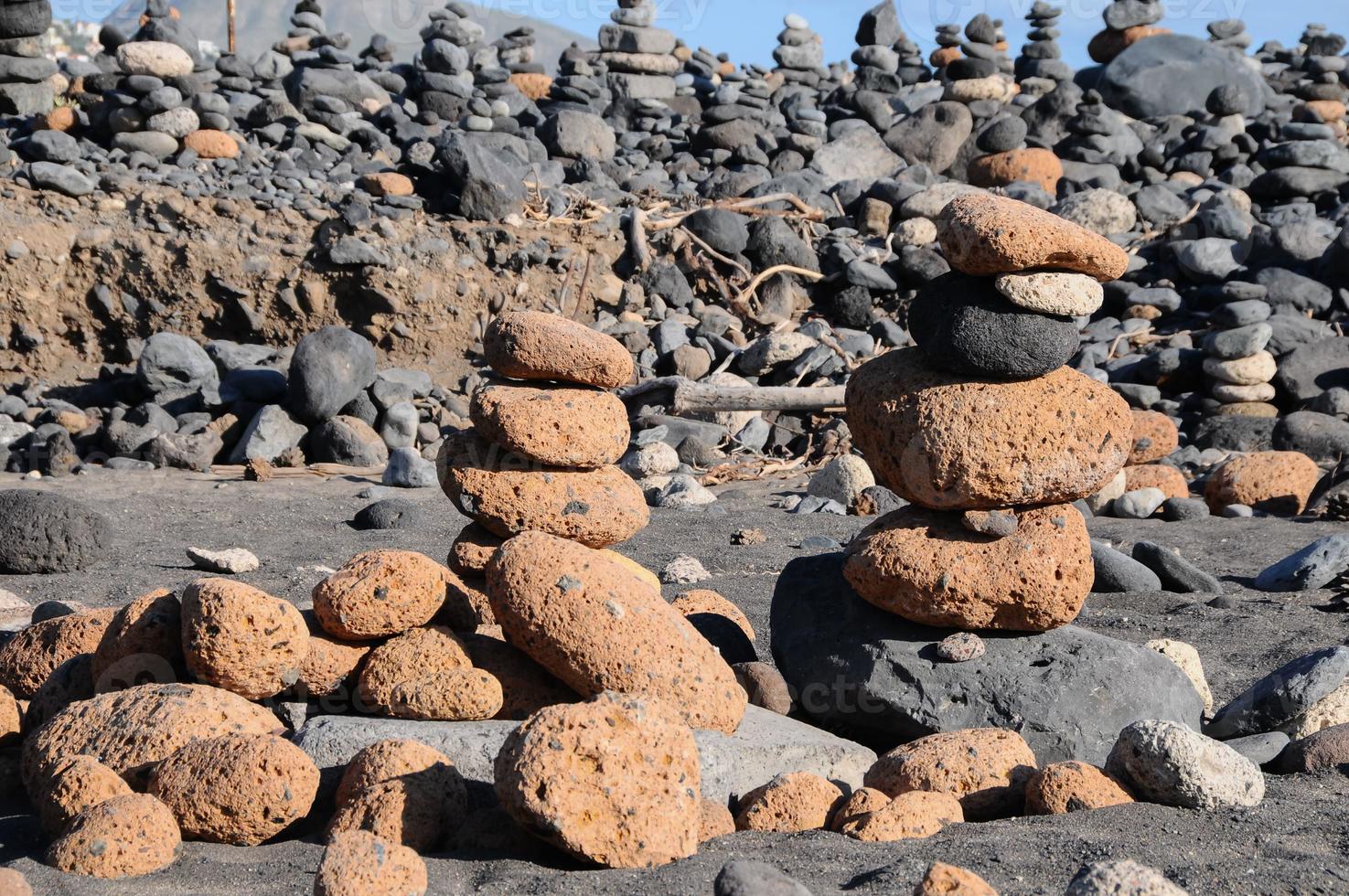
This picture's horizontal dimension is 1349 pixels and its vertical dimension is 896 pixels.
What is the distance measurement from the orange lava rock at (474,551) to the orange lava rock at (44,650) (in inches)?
49.7

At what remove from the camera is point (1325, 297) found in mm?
14258

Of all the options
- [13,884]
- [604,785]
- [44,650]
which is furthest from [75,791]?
[604,785]

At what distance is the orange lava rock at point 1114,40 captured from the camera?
22.9 m

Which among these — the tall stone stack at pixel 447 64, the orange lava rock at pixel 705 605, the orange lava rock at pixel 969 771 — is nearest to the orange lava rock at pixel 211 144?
the tall stone stack at pixel 447 64

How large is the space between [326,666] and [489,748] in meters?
0.71

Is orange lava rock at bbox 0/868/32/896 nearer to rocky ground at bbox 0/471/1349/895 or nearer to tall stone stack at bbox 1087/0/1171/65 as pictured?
rocky ground at bbox 0/471/1349/895

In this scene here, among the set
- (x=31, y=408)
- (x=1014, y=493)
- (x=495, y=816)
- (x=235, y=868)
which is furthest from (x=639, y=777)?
(x=31, y=408)

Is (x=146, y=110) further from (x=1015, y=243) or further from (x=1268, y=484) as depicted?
(x=1015, y=243)

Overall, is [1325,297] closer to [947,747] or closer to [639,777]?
[947,747]

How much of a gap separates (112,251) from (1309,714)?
11.7 m

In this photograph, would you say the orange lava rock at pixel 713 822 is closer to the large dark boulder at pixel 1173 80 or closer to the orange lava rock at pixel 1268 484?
the orange lava rock at pixel 1268 484

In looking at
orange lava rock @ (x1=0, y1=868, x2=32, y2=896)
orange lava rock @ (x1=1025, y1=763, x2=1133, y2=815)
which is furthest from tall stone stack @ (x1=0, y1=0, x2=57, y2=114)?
orange lava rock @ (x1=1025, y1=763, x2=1133, y2=815)

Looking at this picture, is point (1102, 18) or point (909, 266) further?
point (1102, 18)

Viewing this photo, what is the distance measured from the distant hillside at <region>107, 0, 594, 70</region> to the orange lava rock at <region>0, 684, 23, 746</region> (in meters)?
11.0
